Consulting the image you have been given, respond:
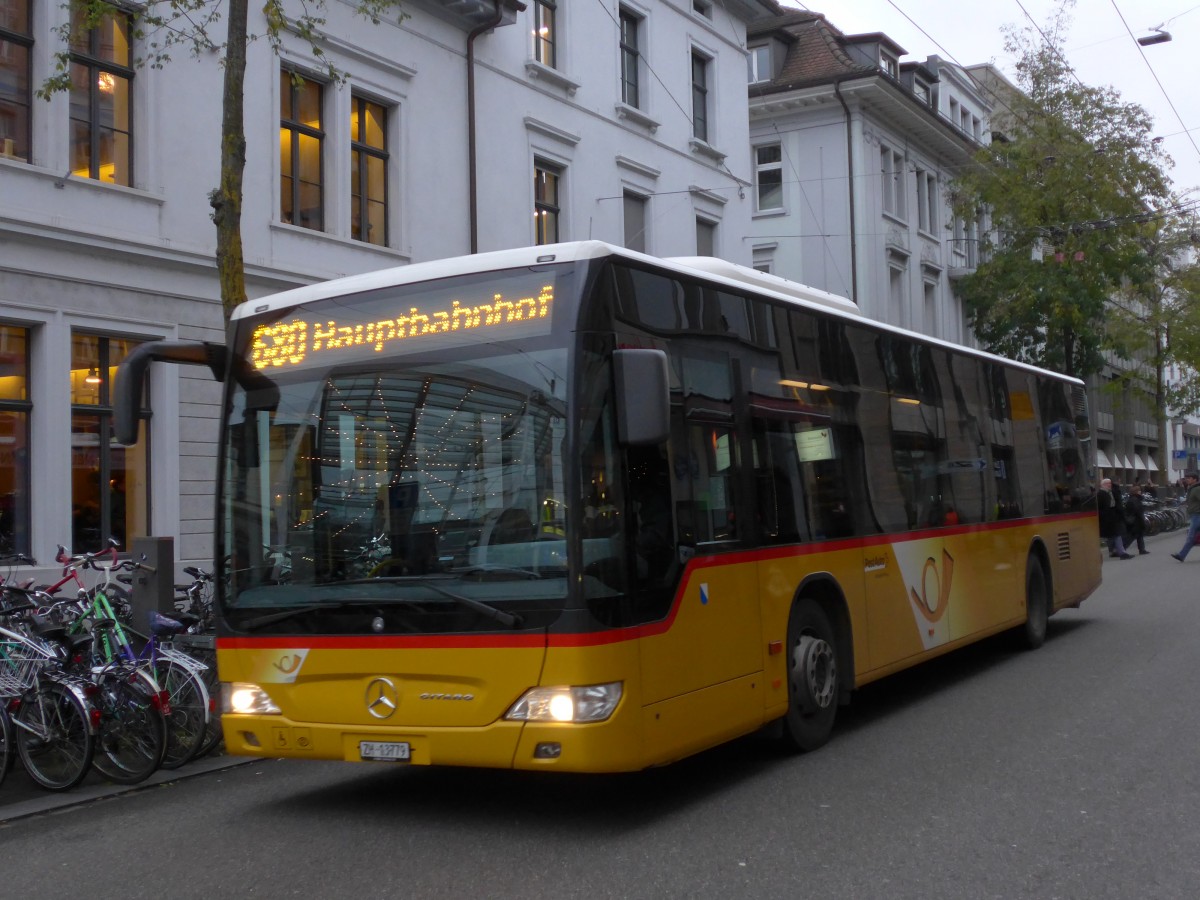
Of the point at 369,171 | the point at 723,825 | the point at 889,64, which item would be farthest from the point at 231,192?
the point at 889,64

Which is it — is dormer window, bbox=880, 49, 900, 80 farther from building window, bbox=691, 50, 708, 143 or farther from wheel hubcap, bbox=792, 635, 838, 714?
wheel hubcap, bbox=792, 635, 838, 714

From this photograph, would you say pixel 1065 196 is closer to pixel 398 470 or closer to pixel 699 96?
pixel 699 96

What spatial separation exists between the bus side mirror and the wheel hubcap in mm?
2511

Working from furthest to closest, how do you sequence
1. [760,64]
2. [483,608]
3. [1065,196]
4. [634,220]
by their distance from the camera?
[760,64]
[1065,196]
[634,220]
[483,608]

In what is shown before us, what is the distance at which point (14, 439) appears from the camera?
14.3 m

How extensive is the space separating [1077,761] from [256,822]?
177 inches

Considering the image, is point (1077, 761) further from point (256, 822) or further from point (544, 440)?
point (256, 822)

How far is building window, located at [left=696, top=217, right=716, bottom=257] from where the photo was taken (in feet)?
89.5

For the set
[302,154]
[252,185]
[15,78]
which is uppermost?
[302,154]

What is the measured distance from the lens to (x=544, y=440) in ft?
21.2

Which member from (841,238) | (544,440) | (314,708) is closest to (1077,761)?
(544,440)

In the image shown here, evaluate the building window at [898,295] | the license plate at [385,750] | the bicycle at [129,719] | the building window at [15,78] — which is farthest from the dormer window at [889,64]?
the license plate at [385,750]

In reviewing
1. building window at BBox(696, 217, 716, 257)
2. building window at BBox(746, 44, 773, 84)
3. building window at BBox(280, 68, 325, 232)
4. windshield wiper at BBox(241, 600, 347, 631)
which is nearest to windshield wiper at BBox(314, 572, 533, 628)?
windshield wiper at BBox(241, 600, 347, 631)

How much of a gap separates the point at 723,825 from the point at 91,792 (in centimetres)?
392
